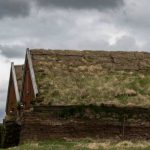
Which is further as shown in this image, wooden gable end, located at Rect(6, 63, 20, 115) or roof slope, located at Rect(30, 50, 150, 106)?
wooden gable end, located at Rect(6, 63, 20, 115)

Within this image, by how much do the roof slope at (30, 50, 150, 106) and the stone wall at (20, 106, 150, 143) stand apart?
56 cm

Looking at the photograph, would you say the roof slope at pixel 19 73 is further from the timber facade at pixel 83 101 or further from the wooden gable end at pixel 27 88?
the timber facade at pixel 83 101

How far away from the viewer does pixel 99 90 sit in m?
32.4

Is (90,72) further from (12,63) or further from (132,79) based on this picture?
(12,63)

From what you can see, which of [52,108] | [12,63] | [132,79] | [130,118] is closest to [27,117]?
[52,108]

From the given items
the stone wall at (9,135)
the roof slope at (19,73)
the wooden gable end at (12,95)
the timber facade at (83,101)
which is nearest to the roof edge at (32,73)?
the timber facade at (83,101)

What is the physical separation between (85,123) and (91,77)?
181 inches

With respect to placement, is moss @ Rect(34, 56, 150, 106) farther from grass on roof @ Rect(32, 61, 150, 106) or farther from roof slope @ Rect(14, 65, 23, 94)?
roof slope @ Rect(14, 65, 23, 94)

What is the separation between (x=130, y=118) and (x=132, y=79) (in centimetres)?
433

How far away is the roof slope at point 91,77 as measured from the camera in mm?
31391

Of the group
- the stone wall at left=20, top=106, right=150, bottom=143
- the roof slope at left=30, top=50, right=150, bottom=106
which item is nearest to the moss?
the roof slope at left=30, top=50, right=150, bottom=106

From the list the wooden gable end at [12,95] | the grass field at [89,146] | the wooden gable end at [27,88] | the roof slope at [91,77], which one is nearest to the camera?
the grass field at [89,146]

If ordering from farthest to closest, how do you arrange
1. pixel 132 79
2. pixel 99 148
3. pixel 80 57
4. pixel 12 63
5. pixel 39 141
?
pixel 12 63 → pixel 80 57 → pixel 132 79 → pixel 39 141 → pixel 99 148

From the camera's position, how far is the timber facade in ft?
99.4
